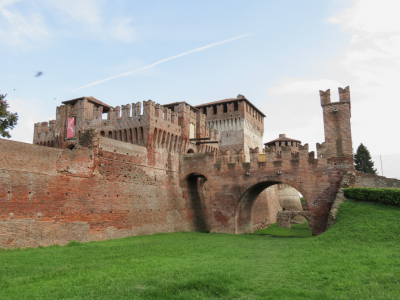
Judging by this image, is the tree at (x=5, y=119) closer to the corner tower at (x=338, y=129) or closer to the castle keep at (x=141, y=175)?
the castle keep at (x=141, y=175)

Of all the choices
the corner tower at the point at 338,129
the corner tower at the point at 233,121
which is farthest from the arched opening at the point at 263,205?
the corner tower at the point at 233,121

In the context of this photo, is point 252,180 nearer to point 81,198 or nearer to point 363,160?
point 81,198

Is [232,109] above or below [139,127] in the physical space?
above

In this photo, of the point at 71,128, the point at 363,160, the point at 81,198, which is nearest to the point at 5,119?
the point at 71,128

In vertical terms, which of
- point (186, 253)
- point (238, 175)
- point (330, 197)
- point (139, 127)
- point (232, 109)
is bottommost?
point (186, 253)

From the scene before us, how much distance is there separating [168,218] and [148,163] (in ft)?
14.1

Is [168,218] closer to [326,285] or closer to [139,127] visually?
[139,127]

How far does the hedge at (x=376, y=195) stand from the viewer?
52.2 feet

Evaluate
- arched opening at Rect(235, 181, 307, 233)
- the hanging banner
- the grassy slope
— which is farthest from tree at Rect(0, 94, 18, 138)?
arched opening at Rect(235, 181, 307, 233)

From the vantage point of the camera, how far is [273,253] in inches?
491

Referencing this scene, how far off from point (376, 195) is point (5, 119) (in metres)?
22.5

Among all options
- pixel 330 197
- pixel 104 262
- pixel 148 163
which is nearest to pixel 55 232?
pixel 104 262

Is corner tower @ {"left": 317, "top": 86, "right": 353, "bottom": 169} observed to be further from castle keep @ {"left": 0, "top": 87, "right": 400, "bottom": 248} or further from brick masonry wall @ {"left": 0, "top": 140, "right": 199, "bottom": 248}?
brick masonry wall @ {"left": 0, "top": 140, "right": 199, "bottom": 248}

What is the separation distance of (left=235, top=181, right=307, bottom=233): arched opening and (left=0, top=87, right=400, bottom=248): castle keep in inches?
7.8
